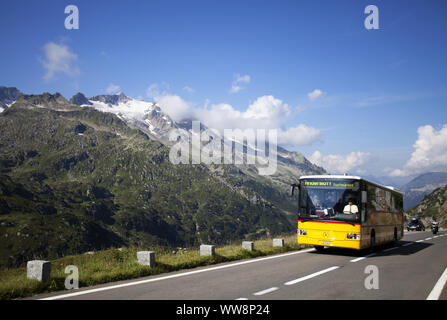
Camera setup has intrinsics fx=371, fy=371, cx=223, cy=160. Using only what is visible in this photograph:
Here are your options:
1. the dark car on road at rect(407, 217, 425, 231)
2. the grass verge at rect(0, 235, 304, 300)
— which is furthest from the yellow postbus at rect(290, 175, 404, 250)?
the dark car on road at rect(407, 217, 425, 231)

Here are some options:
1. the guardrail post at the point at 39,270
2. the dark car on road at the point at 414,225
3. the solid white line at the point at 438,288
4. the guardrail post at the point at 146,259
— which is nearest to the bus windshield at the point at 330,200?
the solid white line at the point at 438,288

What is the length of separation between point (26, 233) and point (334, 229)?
213429mm

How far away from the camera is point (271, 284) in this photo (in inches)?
408

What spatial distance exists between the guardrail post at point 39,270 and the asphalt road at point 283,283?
2.86 feet

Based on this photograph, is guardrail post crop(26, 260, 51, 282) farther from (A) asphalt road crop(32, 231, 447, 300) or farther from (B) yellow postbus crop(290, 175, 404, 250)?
(B) yellow postbus crop(290, 175, 404, 250)

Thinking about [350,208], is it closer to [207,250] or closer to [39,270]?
[207,250]

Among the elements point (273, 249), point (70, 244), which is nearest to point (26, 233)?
point (70, 244)

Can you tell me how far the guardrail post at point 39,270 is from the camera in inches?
381

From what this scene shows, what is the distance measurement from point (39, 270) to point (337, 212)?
1272cm

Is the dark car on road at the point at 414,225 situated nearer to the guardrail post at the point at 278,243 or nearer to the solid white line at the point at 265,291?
the guardrail post at the point at 278,243

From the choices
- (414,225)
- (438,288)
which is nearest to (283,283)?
(438,288)

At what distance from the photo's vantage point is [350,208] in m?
17.2

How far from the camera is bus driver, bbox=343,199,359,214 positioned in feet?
56.0
